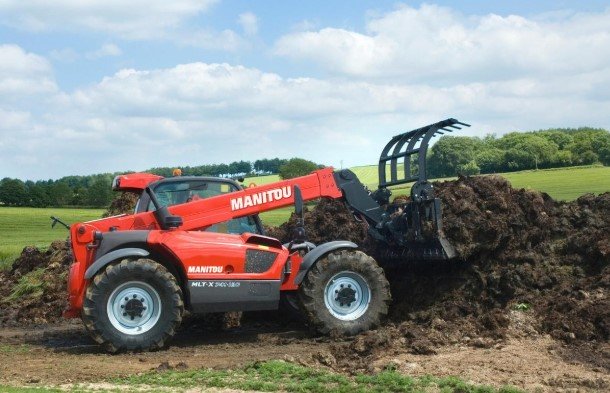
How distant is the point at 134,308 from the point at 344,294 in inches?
118

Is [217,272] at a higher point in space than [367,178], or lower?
lower

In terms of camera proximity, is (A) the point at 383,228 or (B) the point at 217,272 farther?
(A) the point at 383,228

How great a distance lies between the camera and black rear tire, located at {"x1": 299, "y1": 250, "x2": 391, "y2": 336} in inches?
470

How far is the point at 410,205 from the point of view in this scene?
42.1 feet

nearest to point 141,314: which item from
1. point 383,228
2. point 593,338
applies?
point 383,228

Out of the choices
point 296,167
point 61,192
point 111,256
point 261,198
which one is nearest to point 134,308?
point 111,256

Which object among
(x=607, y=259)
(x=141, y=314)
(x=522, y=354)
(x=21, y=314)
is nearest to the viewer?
(x=522, y=354)

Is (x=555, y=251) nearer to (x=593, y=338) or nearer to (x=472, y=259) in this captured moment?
(x=472, y=259)

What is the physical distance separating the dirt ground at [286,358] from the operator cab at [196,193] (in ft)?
5.51

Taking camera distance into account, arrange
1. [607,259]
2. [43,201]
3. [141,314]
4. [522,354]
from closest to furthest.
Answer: [522,354] → [141,314] → [607,259] → [43,201]

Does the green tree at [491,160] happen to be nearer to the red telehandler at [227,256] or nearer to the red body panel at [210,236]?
the red telehandler at [227,256]

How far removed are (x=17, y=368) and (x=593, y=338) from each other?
7.35m

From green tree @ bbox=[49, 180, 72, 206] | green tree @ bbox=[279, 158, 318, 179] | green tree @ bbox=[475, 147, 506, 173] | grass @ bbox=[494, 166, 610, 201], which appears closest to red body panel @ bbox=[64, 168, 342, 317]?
green tree @ bbox=[279, 158, 318, 179]

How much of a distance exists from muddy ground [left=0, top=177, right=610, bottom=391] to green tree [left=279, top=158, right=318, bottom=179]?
148cm
